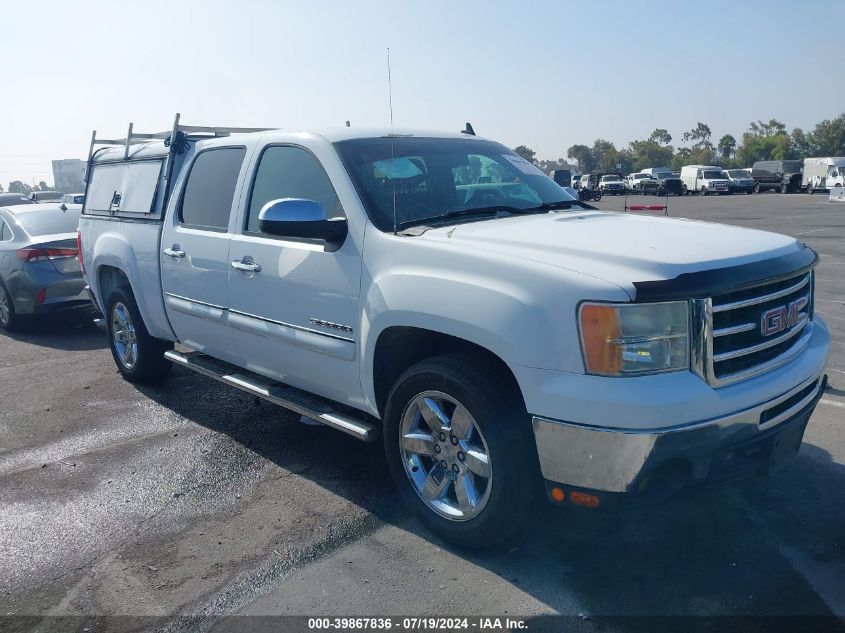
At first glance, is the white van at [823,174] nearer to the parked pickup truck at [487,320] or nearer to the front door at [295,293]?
the parked pickup truck at [487,320]

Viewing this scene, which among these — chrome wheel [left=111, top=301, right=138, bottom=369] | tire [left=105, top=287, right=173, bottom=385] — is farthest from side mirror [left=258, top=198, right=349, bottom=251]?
chrome wheel [left=111, top=301, right=138, bottom=369]

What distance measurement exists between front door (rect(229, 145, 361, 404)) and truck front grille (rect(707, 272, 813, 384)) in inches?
66.9

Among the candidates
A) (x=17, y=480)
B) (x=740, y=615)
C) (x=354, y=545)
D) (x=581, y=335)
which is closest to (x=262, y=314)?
(x=354, y=545)

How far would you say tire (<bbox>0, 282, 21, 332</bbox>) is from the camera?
29.6 ft

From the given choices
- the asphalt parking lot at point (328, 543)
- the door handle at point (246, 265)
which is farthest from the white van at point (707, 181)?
the door handle at point (246, 265)

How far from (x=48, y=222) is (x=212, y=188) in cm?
535

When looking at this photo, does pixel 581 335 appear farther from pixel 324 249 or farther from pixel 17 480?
pixel 17 480

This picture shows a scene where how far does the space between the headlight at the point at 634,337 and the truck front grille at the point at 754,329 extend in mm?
138

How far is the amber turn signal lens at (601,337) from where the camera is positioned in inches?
113

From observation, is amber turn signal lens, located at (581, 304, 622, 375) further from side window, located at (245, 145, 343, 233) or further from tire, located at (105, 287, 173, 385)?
tire, located at (105, 287, 173, 385)

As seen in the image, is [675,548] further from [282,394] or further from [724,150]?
[724,150]

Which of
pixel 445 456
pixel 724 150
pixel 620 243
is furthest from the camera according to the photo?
pixel 724 150

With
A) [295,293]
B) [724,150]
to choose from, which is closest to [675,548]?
[295,293]

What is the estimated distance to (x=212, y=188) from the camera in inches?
201
